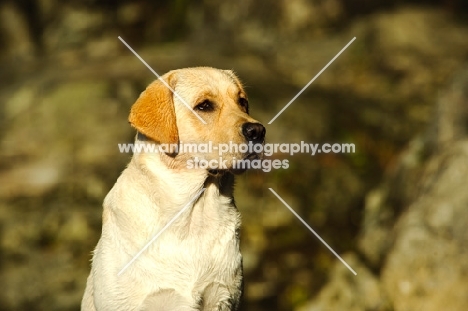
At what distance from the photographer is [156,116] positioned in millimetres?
5078

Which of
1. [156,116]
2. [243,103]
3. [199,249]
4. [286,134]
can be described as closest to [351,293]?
[286,134]

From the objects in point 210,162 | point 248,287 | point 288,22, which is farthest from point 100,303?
point 288,22

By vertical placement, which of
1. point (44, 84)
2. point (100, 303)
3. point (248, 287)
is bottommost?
point (248, 287)

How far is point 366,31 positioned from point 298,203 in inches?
182

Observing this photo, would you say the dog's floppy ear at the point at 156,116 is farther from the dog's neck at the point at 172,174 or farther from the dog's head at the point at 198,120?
the dog's neck at the point at 172,174

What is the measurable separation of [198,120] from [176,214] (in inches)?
27.8

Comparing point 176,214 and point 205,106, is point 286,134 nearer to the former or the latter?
point 205,106

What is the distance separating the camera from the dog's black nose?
504cm

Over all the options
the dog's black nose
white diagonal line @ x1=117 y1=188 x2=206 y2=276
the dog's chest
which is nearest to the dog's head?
the dog's black nose

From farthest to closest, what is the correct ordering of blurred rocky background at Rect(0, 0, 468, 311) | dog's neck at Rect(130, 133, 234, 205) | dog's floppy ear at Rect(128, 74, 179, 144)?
1. blurred rocky background at Rect(0, 0, 468, 311)
2. dog's neck at Rect(130, 133, 234, 205)
3. dog's floppy ear at Rect(128, 74, 179, 144)

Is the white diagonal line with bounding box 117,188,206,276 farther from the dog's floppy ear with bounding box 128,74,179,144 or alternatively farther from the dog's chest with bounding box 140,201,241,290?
the dog's floppy ear with bounding box 128,74,179,144

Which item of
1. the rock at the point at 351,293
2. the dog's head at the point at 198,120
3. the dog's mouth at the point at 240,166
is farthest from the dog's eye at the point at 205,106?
the rock at the point at 351,293

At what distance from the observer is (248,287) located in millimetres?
9273

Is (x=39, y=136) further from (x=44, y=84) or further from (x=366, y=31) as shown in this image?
(x=366, y=31)
